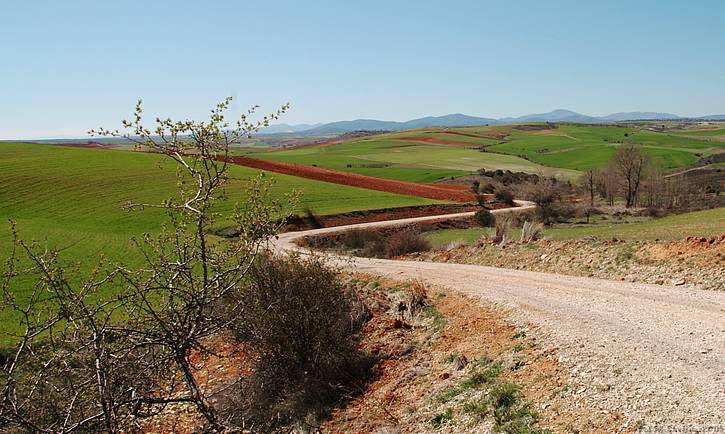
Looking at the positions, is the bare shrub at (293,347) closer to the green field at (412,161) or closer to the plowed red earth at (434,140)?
the green field at (412,161)

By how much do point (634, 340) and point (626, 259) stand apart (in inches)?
366

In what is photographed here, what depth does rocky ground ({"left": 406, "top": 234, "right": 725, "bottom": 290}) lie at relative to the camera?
54.2ft

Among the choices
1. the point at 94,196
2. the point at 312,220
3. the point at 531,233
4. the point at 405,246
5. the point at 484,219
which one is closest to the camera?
the point at 531,233

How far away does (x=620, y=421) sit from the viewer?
8133 millimetres

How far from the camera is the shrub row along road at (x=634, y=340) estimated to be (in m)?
8.23

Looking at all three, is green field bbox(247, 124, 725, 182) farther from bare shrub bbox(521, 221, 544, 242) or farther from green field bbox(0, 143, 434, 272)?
bare shrub bbox(521, 221, 544, 242)

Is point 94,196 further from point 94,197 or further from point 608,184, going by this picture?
point 608,184

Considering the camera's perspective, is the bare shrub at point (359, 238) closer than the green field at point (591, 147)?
Yes

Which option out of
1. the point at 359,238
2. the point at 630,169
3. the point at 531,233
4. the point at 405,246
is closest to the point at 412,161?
the point at 630,169

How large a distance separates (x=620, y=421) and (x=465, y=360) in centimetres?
453

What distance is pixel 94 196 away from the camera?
51094mm

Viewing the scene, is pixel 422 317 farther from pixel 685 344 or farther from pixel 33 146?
pixel 33 146

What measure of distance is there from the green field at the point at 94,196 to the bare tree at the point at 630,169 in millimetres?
26938

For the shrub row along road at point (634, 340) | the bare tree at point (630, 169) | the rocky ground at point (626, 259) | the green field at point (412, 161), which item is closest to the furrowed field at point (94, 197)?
the rocky ground at point (626, 259)
